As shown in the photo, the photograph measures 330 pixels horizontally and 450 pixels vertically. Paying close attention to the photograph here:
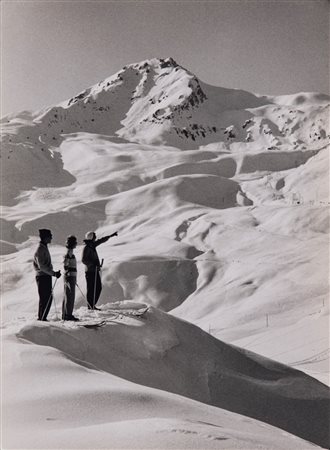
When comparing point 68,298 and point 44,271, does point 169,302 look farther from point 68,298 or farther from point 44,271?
point 44,271

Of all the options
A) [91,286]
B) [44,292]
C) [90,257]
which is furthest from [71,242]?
[91,286]

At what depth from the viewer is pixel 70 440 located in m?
3.78

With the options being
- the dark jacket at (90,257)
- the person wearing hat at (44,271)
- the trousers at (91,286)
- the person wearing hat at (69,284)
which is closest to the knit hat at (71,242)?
the person wearing hat at (69,284)

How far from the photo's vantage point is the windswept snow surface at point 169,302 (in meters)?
4.59

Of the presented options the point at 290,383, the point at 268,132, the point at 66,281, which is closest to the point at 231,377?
the point at 290,383

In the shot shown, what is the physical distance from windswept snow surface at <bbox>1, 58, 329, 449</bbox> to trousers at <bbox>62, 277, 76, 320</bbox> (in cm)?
24

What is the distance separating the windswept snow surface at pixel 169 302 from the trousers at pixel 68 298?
0.24 meters

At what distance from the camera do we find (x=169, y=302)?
24.3m

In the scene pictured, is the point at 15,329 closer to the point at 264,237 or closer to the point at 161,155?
the point at 264,237

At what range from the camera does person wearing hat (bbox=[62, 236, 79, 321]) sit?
7.83 meters

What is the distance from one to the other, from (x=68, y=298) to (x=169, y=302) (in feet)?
54.4

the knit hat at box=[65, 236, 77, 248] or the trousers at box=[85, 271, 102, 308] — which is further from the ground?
the knit hat at box=[65, 236, 77, 248]

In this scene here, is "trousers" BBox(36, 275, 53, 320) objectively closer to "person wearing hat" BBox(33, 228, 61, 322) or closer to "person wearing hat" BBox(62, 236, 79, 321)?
"person wearing hat" BBox(33, 228, 61, 322)

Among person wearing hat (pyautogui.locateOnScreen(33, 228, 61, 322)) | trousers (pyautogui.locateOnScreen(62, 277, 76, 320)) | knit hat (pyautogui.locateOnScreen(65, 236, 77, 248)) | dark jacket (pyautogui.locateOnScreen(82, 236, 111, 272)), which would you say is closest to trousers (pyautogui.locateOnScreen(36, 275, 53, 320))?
person wearing hat (pyautogui.locateOnScreen(33, 228, 61, 322))
